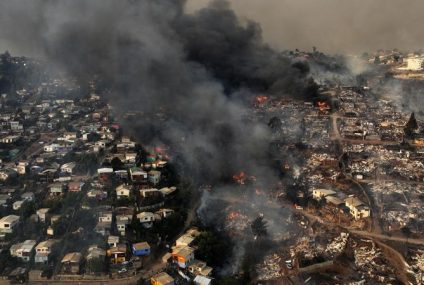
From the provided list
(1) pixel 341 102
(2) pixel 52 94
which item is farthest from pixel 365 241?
(2) pixel 52 94

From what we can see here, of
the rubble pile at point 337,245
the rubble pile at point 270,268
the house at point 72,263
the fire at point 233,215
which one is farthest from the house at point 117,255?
the rubble pile at point 337,245

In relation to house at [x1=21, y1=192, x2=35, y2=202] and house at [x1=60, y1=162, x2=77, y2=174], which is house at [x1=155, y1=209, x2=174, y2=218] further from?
house at [x1=60, y1=162, x2=77, y2=174]

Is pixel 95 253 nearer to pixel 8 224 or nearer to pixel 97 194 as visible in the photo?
pixel 8 224

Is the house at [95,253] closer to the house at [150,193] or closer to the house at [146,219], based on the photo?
the house at [146,219]

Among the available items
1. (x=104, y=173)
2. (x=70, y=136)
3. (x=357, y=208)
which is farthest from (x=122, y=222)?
(x=70, y=136)

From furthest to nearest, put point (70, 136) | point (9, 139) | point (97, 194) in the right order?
point (70, 136), point (9, 139), point (97, 194)

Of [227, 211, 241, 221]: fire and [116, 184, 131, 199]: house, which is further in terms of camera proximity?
[116, 184, 131, 199]: house

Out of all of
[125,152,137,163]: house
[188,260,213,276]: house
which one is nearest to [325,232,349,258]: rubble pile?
[188,260,213,276]: house

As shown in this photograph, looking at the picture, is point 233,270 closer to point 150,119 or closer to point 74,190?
point 74,190
